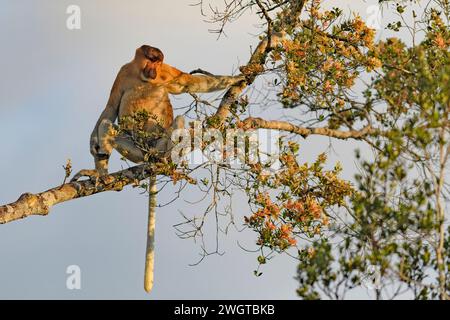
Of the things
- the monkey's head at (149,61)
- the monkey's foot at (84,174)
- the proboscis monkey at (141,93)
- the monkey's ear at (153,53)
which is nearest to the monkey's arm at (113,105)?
the proboscis monkey at (141,93)

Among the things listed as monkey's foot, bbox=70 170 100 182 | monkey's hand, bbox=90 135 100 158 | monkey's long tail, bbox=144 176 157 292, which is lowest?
monkey's long tail, bbox=144 176 157 292

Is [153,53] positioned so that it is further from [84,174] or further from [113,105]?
[84,174]

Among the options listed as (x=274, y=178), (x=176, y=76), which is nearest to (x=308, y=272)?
(x=274, y=178)

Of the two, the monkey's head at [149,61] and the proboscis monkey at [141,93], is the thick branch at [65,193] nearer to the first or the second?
the proboscis monkey at [141,93]

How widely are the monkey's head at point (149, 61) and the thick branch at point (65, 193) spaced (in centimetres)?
172

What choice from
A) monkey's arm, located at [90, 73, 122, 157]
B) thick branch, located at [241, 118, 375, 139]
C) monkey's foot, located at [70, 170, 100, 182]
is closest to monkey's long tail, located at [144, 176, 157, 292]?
monkey's foot, located at [70, 170, 100, 182]

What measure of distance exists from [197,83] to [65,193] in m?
2.43

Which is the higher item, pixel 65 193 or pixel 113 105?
pixel 113 105

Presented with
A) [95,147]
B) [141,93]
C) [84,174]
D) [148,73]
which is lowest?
[84,174]

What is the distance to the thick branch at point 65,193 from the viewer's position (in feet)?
28.0

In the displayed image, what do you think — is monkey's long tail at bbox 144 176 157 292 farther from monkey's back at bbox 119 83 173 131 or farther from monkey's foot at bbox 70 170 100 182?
monkey's back at bbox 119 83 173 131

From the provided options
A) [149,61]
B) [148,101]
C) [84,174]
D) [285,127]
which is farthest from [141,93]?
[285,127]

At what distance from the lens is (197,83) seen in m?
10.7

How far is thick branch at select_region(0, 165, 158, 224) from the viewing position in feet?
28.0
